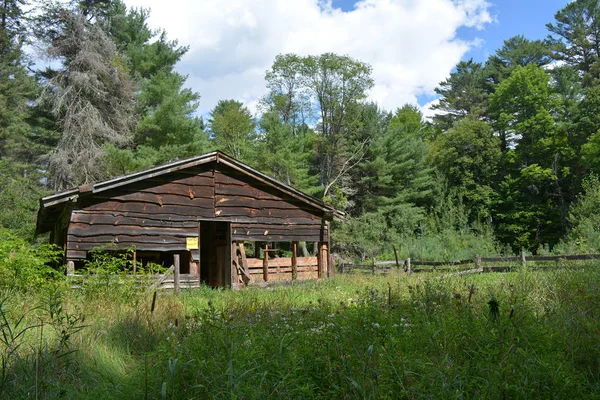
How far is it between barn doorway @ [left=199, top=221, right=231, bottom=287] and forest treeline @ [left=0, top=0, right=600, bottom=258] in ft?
30.5

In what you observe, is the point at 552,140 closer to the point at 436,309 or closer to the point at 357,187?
the point at 357,187

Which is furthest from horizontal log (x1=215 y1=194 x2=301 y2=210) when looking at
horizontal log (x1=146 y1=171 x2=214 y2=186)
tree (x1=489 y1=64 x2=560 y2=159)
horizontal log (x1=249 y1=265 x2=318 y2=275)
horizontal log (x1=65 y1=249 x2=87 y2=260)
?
tree (x1=489 y1=64 x2=560 y2=159)

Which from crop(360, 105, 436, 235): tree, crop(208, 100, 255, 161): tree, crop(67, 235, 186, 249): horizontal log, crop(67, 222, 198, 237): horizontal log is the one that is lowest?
crop(67, 235, 186, 249): horizontal log

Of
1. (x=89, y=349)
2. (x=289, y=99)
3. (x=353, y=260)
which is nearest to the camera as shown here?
(x=89, y=349)

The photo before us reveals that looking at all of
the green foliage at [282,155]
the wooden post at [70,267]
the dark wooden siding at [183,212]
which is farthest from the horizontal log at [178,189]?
the green foliage at [282,155]

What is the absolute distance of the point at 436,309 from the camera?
5.47 metres

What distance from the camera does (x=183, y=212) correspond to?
16.0m

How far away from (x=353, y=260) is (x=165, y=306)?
94.4 feet

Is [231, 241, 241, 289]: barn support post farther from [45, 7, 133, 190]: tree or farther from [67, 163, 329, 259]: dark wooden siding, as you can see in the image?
[45, 7, 133, 190]: tree

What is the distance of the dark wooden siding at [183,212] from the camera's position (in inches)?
568

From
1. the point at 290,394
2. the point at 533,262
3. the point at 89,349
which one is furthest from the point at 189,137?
the point at 290,394

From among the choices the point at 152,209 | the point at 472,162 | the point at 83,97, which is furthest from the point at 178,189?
the point at 472,162

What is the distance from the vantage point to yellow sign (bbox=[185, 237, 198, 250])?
16.0m

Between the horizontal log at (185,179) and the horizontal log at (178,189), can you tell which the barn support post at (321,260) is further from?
the horizontal log at (185,179)
